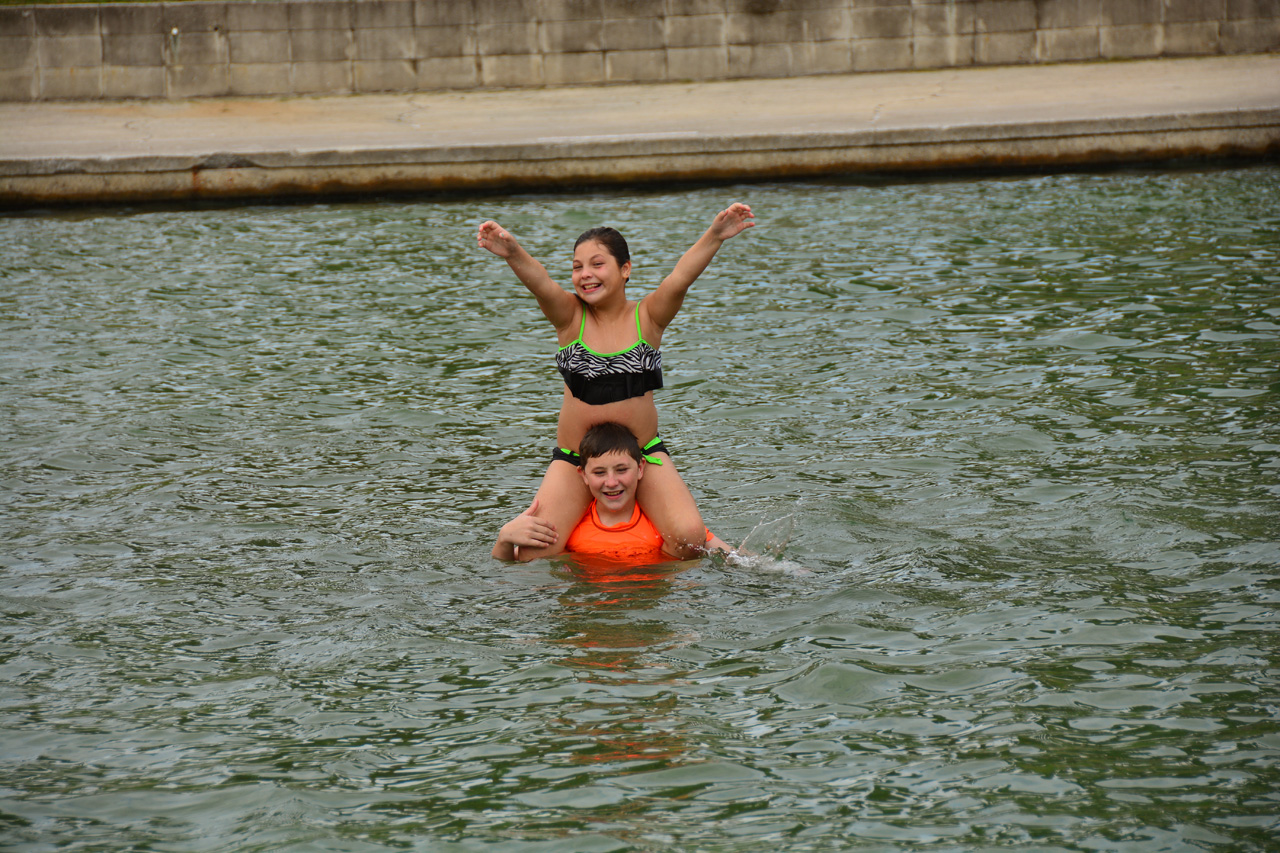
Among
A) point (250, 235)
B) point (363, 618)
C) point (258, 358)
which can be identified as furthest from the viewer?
point (250, 235)

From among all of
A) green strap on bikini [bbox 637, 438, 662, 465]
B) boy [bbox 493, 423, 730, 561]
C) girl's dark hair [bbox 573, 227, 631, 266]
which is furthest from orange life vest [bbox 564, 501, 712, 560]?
girl's dark hair [bbox 573, 227, 631, 266]

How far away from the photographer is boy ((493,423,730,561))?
6500 mm

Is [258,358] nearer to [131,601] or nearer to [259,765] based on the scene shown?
[131,601]

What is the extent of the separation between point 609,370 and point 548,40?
15.7 m

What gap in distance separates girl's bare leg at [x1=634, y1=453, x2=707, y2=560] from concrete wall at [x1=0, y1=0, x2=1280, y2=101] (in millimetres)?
15715

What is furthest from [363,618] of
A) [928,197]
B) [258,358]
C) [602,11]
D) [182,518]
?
[602,11]

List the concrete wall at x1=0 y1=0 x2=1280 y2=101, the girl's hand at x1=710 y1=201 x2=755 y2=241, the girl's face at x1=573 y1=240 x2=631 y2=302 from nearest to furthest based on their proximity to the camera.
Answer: the girl's hand at x1=710 y1=201 x2=755 y2=241, the girl's face at x1=573 y1=240 x2=631 y2=302, the concrete wall at x1=0 y1=0 x2=1280 y2=101

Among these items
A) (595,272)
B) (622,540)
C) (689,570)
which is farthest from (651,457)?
(595,272)

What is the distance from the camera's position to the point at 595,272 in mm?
6438

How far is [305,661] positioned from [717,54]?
1724 centimetres

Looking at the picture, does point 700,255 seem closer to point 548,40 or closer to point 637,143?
point 637,143

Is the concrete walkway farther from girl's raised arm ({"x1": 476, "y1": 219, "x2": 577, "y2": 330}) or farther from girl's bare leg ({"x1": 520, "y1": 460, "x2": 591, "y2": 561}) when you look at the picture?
girl's bare leg ({"x1": 520, "y1": 460, "x2": 591, "y2": 561})

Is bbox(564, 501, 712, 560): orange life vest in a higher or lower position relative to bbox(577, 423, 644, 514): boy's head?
lower

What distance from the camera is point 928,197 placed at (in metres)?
15.4
